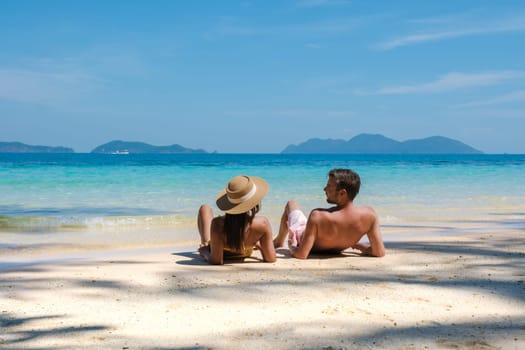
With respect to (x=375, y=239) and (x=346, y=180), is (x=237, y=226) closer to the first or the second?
(x=346, y=180)

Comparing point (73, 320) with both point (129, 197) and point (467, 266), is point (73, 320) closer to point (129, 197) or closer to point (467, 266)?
point (467, 266)

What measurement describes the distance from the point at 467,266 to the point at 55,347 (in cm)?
404

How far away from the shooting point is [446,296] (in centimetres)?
431

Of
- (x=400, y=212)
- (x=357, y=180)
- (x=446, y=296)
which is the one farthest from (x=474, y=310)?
(x=400, y=212)

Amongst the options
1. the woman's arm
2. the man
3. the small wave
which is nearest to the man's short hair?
the man

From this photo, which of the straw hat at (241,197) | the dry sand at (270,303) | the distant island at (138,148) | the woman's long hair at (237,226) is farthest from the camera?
the distant island at (138,148)

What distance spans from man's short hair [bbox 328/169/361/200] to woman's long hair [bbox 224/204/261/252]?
91 cm

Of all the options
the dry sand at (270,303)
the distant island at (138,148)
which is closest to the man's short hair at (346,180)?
the dry sand at (270,303)

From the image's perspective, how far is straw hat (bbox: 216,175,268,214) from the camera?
563 cm

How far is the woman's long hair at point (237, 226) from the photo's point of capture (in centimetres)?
580

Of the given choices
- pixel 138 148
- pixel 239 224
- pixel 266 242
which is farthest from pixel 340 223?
pixel 138 148

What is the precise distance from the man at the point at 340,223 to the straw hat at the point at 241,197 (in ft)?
2.49

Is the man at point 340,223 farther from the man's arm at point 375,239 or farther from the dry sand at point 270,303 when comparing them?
the dry sand at point 270,303

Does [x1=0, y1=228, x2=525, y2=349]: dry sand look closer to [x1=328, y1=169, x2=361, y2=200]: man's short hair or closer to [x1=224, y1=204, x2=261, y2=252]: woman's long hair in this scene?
[x1=224, y1=204, x2=261, y2=252]: woman's long hair
